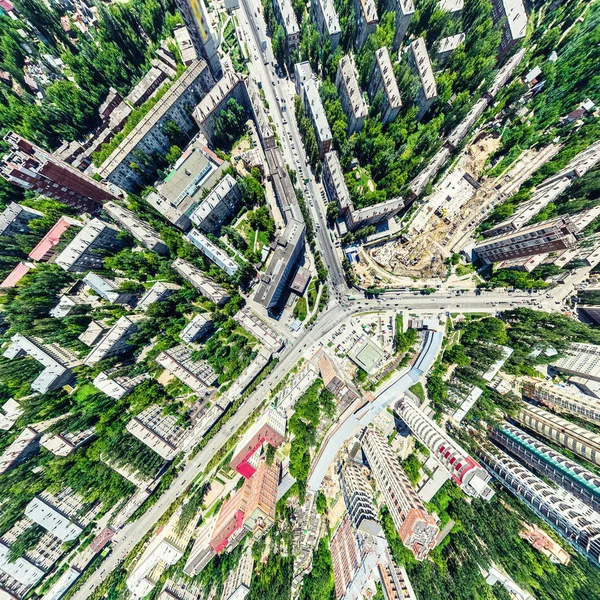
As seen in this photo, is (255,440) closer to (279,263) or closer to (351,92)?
(279,263)

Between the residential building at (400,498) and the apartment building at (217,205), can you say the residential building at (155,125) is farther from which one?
the residential building at (400,498)

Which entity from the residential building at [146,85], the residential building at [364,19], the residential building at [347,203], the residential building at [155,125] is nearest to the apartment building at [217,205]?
the residential building at [155,125]

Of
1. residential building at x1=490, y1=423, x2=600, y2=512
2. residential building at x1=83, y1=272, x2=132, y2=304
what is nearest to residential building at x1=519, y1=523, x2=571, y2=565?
residential building at x1=490, y1=423, x2=600, y2=512

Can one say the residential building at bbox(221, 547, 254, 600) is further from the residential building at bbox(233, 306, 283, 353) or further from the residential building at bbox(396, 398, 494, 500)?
the residential building at bbox(396, 398, 494, 500)

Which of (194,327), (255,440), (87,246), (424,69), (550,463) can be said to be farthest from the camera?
(424,69)

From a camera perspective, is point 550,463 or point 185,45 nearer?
point 550,463

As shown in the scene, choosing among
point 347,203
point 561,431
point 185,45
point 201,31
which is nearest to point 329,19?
point 201,31
